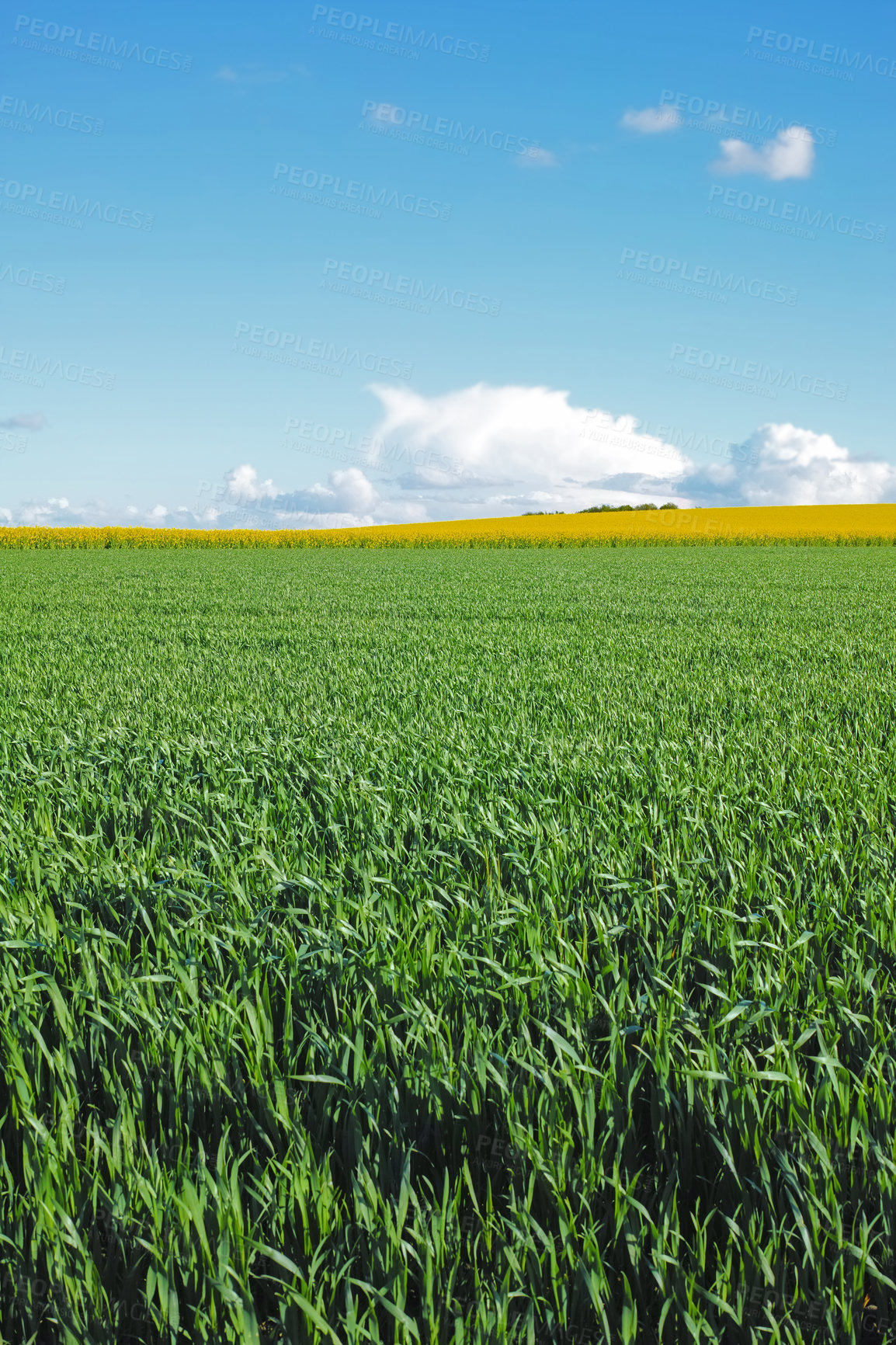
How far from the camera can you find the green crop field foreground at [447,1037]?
1.44 meters

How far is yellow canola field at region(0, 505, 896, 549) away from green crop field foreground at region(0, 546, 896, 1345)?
4912 centimetres

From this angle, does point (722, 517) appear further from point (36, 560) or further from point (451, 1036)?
point (451, 1036)

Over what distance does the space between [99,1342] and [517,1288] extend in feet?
2.49

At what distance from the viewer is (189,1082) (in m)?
1.85

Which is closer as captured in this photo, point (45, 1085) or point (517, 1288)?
point (517, 1288)

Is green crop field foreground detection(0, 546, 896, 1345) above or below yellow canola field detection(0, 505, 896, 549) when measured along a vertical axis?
below

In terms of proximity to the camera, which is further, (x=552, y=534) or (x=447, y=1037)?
(x=552, y=534)

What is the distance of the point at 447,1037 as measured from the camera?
6.75 feet

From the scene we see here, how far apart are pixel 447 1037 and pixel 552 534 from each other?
53159 mm

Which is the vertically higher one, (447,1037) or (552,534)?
(552,534)

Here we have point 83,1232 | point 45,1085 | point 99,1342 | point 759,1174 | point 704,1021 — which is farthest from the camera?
point 704,1021

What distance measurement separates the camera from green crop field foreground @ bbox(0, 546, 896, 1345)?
56.7 inches

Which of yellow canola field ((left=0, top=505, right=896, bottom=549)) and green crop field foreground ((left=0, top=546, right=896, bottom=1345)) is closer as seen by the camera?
green crop field foreground ((left=0, top=546, right=896, bottom=1345))

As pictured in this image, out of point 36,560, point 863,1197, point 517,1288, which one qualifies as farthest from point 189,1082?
point 36,560
